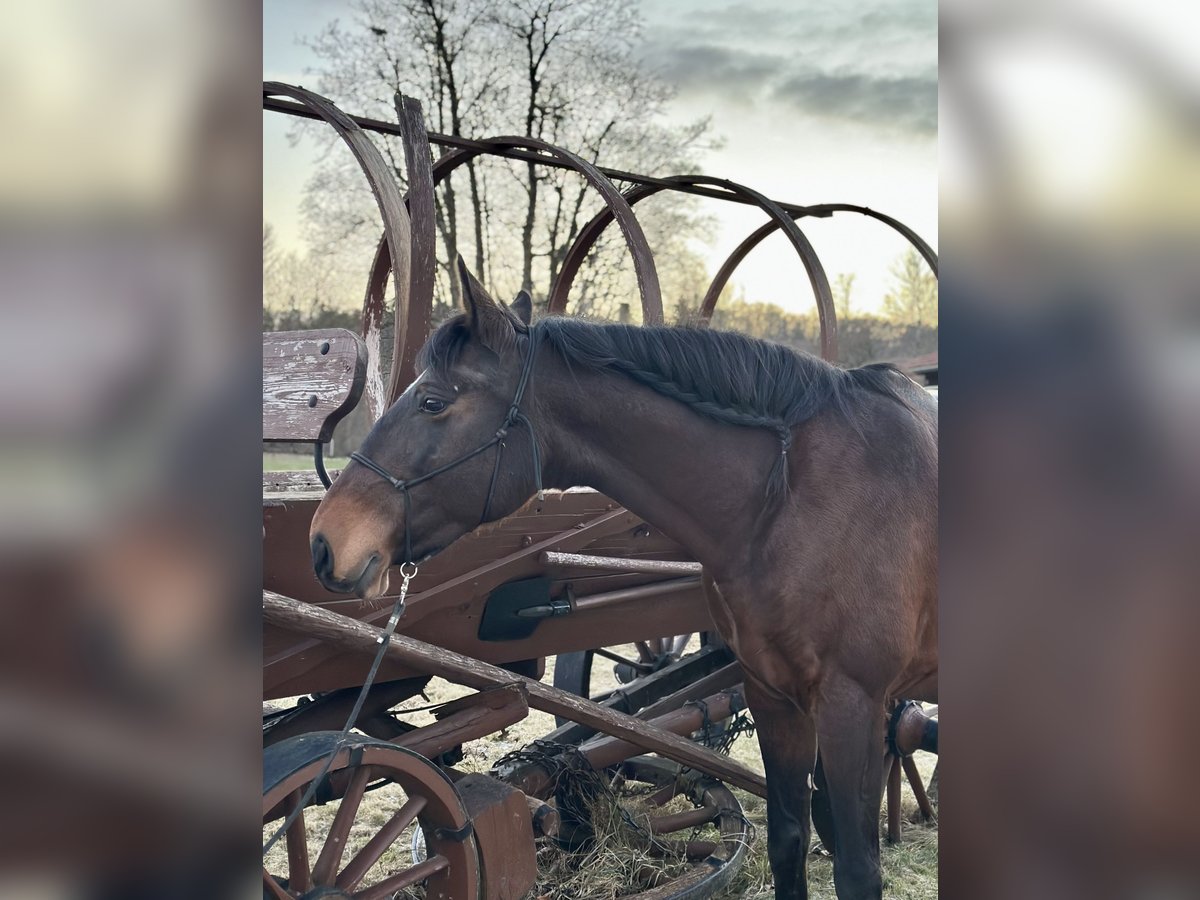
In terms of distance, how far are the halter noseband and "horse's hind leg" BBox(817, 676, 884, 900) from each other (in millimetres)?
974

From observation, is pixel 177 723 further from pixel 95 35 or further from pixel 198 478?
pixel 95 35

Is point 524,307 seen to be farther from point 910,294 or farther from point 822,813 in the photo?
point 910,294

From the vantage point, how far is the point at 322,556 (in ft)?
6.76

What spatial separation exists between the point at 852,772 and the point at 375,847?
1.24 meters

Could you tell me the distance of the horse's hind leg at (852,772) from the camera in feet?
7.66

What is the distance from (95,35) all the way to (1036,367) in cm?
57

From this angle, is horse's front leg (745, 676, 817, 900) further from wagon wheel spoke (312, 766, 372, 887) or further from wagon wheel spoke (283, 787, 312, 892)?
wagon wheel spoke (283, 787, 312, 892)

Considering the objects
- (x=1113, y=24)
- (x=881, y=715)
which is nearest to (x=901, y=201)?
(x=881, y=715)

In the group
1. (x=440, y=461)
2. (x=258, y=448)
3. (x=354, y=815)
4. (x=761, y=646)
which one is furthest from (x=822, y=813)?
(x=258, y=448)

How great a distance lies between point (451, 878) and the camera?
2361 millimetres

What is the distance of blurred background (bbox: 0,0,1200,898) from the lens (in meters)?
0.46

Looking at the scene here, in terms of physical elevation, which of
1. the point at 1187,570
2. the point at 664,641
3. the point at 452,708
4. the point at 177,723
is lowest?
the point at 664,641

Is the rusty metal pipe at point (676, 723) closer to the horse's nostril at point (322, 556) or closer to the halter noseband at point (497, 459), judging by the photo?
the halter noseband at point (497, 459)

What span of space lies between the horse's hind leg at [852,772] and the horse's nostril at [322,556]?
1306mm
